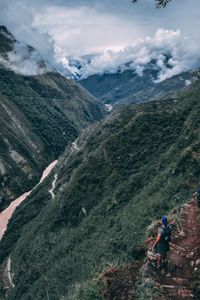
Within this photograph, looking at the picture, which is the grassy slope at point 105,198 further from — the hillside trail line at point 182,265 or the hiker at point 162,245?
the hiker at point 162,245

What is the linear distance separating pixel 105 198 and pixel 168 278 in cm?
7320

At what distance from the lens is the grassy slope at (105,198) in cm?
7081

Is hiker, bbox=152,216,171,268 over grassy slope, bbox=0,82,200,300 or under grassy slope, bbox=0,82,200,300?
over

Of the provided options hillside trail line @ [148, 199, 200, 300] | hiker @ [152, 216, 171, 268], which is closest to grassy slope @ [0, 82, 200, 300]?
hillside trail line @ [148, 199, 200, 300]

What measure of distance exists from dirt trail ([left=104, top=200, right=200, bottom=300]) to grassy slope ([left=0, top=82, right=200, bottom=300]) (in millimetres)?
29287

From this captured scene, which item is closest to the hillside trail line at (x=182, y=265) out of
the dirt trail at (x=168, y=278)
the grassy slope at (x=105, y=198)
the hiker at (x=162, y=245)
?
the dirt trail at (x=168, y=278)

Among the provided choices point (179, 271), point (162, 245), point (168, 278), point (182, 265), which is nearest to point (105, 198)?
point (182, 265)

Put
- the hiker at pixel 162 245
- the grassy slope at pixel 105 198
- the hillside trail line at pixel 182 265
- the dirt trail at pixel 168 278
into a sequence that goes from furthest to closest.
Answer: the grassy slope at pixel 105 198 → the hiker at pixel 162 245 → the hillside trail line at pixel 182 265 → the dirt trail at pixel 168 278

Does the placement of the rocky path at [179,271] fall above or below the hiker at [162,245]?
below

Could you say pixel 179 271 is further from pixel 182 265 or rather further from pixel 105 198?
pixel 105 198

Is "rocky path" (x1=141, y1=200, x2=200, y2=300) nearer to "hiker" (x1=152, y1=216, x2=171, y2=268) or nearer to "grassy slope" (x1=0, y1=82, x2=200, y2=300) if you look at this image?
"hiker" (x1=152, y1=216, x2=171, y2=268)

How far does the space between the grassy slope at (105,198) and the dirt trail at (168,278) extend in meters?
29.3

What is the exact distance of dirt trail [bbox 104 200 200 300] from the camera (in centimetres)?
2686

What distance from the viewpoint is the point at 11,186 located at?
175000 millimetres
